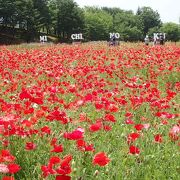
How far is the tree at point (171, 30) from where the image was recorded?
15041cm

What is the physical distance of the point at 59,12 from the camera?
96.4m

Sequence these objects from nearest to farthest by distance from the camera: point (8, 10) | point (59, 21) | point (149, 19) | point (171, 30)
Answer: point (8, 10), point (59, 21), point (171, 30), point (149, 19)

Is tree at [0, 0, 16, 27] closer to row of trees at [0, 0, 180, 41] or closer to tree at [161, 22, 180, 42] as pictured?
row of trees at [0, 0, 180, 41]

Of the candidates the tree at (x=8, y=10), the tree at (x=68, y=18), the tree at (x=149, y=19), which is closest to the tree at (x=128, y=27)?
the tree at (x=149, y=19)

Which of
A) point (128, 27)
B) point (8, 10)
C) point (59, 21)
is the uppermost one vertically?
point (8, 10)

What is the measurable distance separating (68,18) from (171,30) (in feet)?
216

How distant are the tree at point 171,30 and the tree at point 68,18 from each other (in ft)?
188

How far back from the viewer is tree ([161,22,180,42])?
15041cm

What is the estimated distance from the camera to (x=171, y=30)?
15200cm

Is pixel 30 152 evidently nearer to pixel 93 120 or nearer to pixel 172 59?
pixel 93 120

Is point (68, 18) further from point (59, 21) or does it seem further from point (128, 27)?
point (128, 27)

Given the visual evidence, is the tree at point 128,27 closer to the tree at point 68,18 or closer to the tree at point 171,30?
the tree at point 171,30

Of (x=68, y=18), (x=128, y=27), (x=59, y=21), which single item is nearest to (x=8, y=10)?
(x=59, y=21)

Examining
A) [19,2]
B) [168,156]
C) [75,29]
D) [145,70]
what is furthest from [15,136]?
[75,29]
